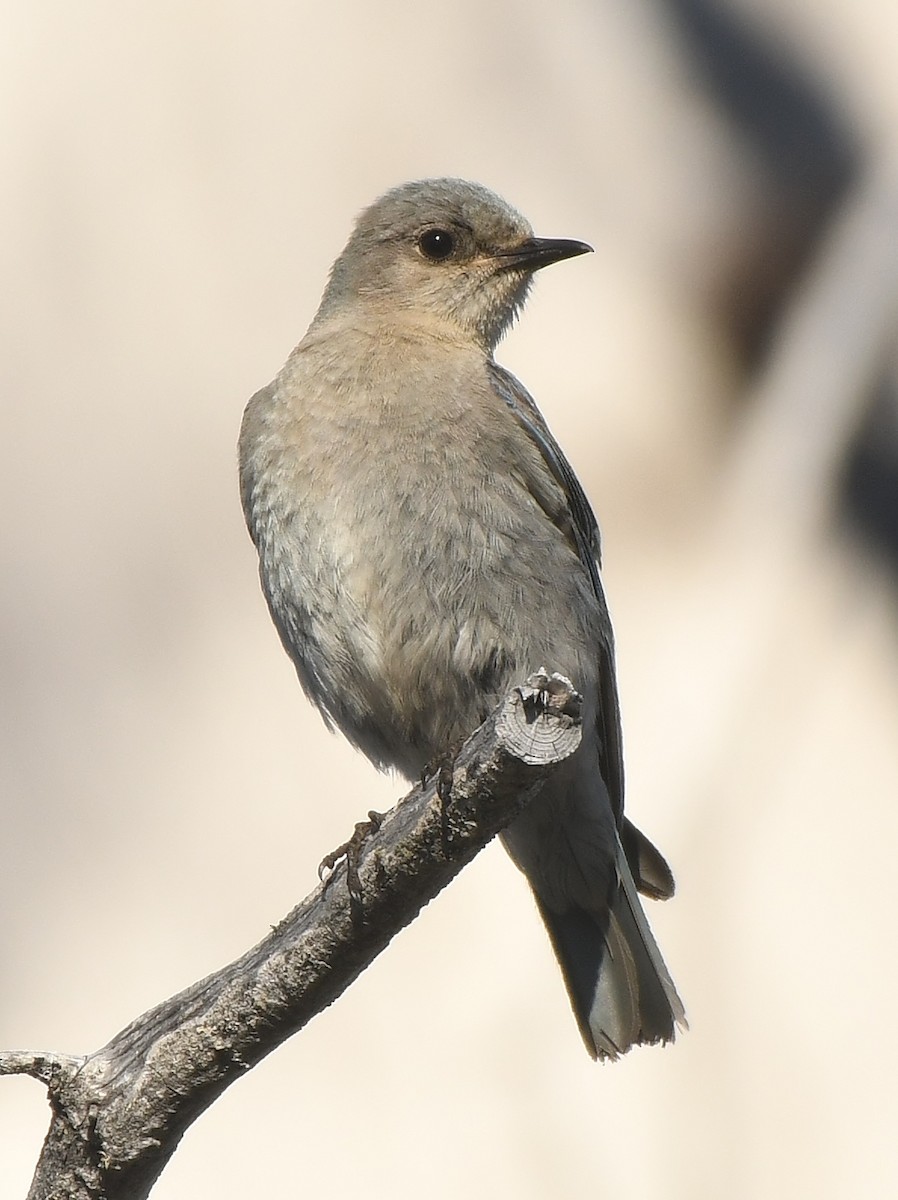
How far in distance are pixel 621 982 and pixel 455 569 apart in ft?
4.25

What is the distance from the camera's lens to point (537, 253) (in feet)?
16.5

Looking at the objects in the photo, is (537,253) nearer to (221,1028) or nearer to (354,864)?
(354,864)

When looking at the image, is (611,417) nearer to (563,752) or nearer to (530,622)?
(530,622)

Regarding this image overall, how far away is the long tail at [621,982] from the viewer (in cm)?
447

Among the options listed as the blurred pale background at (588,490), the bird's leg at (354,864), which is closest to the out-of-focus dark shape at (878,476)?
the blurred pale background at (588,490)

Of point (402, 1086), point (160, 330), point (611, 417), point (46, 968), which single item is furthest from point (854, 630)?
point (46, 968)

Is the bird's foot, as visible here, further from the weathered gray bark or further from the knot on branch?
the knot on branch

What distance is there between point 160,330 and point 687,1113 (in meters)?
3.80

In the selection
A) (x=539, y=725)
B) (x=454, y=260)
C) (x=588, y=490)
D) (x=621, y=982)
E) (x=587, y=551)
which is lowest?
(x=539, y=725)

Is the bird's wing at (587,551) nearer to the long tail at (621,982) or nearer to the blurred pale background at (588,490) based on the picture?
the long tail at (621,982)

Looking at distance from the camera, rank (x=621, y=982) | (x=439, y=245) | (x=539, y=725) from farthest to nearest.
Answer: (x=439, y=245) < (x=621, y=982) < (x=539, y=725)

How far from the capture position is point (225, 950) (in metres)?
6.22

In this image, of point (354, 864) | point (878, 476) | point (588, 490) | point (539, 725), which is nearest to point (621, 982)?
point (354, 864)

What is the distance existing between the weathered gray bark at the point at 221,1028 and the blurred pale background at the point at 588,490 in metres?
2.95
